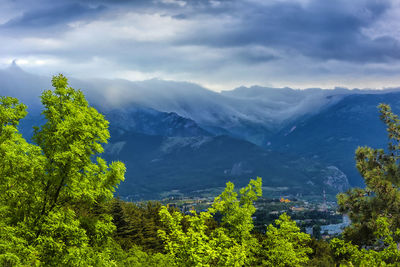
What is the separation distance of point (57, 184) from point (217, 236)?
54.7ft

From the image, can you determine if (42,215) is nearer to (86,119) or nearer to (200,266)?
(86,119)

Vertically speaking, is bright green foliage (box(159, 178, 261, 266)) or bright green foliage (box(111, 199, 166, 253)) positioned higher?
bright green foliage (box(111, 199, 166, 253))

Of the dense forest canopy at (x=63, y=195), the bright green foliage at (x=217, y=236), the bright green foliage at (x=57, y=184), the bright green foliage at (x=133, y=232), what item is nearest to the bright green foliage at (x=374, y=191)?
the bright green foliage at (x=217, y=236)

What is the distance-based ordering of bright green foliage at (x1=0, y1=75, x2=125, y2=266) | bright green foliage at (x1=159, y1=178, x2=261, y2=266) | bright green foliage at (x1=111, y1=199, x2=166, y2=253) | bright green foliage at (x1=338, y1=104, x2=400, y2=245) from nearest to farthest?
bright green foliage at (x1=0, y1=75, x2=125, y2=266) → bright green foliage at (x1=159, y1=178, x2=261, y2=266) → bright green foliage at (x1=338, y1=104, x2=400, y2=245) → bright green foliage at (x1=111, y1=199, x2=166, y2=253)

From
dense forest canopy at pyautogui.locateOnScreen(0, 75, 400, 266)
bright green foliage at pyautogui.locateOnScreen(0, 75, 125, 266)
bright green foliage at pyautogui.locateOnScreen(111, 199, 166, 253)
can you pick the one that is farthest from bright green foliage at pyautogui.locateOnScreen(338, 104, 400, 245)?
bright green foliage at pyautogui.locateOnScreen(111, 199, 166, 253)

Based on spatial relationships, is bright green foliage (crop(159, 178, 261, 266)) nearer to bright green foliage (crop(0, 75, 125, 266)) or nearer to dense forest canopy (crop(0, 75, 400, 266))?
dense forest canopy (crop(0, 75, 400, 266))

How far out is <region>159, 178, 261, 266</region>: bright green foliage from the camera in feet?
83.6

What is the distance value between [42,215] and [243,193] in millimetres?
23306

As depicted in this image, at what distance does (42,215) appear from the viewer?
65.4 feet

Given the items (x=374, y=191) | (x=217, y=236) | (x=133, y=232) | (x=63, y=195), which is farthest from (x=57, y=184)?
(x=133, y=232)

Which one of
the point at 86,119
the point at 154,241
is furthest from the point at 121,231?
the point at 86,119

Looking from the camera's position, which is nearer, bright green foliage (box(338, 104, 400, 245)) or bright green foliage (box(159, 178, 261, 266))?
bright green foliage (box(159, 178, 261, 266))

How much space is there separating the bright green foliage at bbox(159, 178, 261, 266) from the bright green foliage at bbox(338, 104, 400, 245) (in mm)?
12871

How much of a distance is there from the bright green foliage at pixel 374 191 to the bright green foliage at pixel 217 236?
42.2 feet
